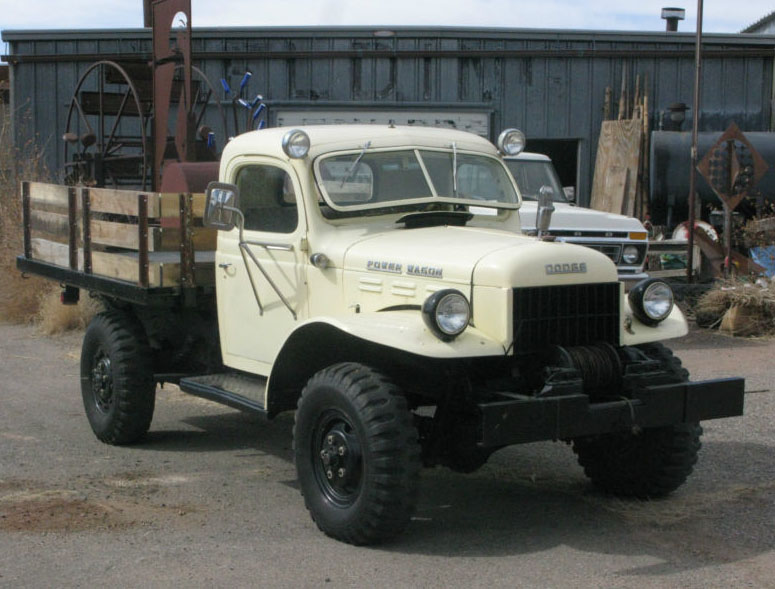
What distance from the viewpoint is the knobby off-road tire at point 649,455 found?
5477mm

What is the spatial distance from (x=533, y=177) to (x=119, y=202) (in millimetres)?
5830

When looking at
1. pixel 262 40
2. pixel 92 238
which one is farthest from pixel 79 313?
pixel 262 40

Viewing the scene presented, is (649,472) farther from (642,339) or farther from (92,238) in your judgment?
(92,238)

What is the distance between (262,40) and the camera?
17.8m

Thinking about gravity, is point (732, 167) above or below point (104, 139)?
below

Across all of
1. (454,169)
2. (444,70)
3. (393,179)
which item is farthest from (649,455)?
(444,70)

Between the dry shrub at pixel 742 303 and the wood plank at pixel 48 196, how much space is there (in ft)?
23.4

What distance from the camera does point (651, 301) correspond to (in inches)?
213

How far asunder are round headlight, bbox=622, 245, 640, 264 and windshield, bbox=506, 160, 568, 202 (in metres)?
1.05

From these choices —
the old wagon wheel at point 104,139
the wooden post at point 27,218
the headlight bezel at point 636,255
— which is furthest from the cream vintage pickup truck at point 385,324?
the old wagon wheel at point 104,139

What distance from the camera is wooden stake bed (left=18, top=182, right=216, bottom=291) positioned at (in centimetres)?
660

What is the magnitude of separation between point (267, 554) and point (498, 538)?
1099 mm

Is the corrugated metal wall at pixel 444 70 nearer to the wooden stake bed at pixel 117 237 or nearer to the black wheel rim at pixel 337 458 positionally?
the wooden stake bed at pixel 117 237

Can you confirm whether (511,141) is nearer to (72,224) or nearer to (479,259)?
(479,259)
